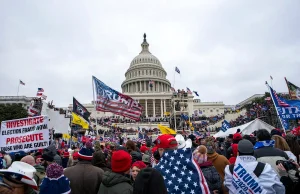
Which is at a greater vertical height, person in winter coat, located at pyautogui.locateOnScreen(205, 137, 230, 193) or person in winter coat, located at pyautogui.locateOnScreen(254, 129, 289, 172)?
person in winter coat, located at pyautogui.locateOnScreen(254, 129, 289, 172)

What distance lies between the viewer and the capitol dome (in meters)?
102

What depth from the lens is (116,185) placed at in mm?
3465

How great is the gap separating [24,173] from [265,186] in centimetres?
306

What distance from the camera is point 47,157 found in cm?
599

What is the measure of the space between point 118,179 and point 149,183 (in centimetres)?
77

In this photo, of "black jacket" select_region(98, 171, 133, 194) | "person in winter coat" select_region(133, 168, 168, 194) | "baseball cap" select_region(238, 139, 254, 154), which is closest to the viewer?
"person in winter coat" select_region(133, 168, 168, 194)

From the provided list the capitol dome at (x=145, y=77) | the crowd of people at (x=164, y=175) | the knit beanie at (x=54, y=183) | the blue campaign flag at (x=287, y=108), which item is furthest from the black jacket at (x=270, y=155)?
the capitol dome at (x=145, y=77)

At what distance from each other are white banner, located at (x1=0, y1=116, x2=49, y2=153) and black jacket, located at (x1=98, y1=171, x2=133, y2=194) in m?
5.15

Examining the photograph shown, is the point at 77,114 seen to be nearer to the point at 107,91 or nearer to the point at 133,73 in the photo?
the point at 107,91

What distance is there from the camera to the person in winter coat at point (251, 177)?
3.45m

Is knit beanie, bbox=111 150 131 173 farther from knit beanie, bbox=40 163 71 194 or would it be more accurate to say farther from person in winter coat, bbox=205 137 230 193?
person in winter coat, bbox=205 137 230 193

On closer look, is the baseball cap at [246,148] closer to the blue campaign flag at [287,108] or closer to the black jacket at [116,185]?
the black jacket at [116,185]

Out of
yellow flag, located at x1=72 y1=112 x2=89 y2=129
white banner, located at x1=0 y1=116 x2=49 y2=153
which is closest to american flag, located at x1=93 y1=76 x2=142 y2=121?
yellow flag, located at x1=72 y1=112 x2=89 y2=129

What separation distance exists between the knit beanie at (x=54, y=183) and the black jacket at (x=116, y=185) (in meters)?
0.52
